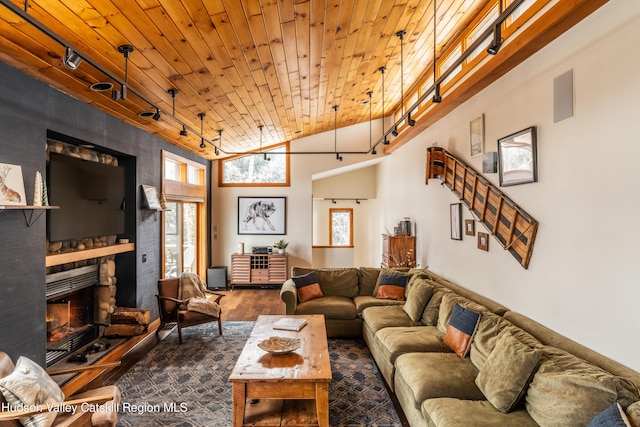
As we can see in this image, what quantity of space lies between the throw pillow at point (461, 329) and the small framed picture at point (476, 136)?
175 cm

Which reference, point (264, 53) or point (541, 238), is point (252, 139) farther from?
point (541, 238)

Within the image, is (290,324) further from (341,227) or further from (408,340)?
(341,227)

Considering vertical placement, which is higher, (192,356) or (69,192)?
(69,192)

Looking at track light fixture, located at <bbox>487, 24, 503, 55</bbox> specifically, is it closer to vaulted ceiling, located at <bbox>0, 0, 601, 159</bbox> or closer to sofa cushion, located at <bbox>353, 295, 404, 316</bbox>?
vaulted ceiling, located at <bbox>0, 0, 601, 159</bbox>

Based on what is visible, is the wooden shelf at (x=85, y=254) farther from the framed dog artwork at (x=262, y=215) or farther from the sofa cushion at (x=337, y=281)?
the framed dog artwork at (x=262, y=215)

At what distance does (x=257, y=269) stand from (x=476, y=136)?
5.47 metres

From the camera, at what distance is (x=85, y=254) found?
3842 millimetres

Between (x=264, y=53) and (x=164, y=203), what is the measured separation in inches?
125

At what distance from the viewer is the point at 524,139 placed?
9.77 feet

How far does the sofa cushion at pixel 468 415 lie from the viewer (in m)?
1.99

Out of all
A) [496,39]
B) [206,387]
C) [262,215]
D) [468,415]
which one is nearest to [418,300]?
[468,415]

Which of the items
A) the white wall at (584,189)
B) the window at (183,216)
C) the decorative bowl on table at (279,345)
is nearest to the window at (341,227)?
the window at (183,216)

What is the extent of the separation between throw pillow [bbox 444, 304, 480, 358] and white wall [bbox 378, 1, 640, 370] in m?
0.50

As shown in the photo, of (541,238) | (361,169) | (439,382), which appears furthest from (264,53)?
(361,169)
